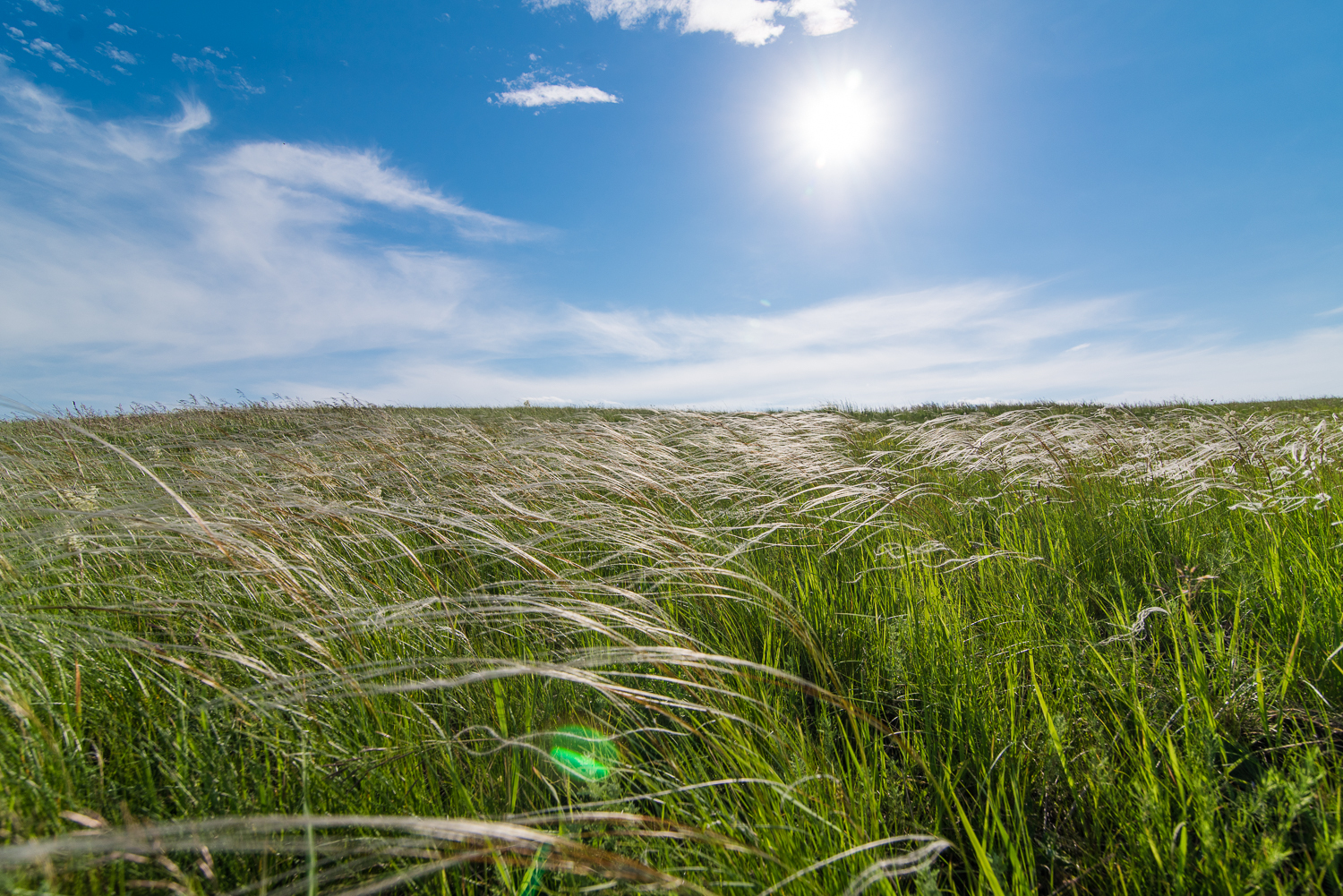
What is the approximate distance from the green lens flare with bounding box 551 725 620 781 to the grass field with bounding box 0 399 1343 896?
0.03 ft

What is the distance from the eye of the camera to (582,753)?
1.19 metres

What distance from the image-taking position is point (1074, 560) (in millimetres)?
2248

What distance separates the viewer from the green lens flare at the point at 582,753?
1.13m

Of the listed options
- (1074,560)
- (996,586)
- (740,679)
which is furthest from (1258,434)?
(740,679)

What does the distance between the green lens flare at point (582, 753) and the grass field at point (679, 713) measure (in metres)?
0.01

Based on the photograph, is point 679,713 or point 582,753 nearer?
point 582,753

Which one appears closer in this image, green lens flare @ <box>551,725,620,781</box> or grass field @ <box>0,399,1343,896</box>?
grass field @ <box>0,399,1343,896</box>

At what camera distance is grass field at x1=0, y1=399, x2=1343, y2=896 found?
852 millimetres

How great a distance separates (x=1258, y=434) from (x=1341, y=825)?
3.83 metres

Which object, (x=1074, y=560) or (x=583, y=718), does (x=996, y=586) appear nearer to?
(x=1074, y=560)

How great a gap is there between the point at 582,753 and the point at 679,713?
252mm

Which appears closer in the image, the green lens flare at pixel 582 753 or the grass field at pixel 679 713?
the grass field at pixel 679 713

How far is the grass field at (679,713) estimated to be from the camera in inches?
33.5

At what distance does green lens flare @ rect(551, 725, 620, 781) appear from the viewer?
1128mm
